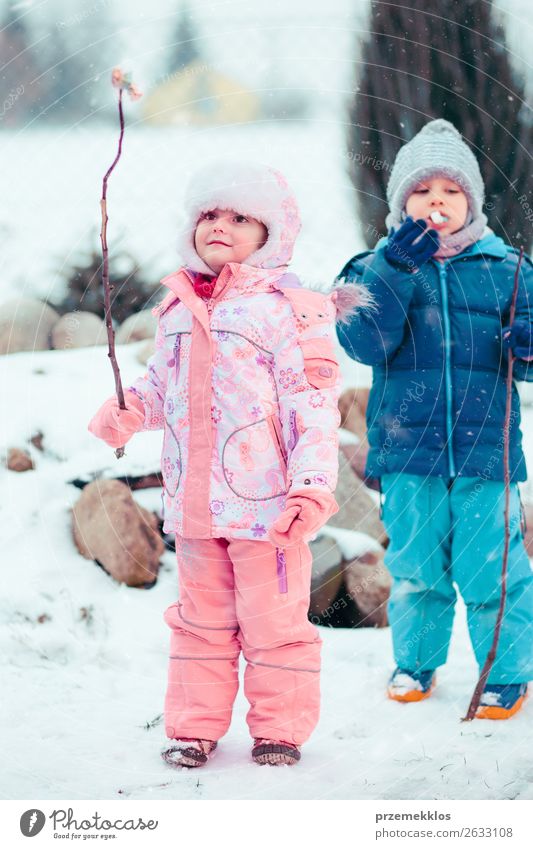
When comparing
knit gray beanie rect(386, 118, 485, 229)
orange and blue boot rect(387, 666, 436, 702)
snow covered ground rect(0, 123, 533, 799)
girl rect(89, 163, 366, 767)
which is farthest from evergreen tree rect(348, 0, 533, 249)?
orange and blue boot rect(387, 666, 436, 702)

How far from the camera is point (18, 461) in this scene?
2.53m

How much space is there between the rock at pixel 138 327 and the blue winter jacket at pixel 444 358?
1000 mm

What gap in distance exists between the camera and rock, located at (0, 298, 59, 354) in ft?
8.62

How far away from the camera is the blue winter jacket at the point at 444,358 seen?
185cm

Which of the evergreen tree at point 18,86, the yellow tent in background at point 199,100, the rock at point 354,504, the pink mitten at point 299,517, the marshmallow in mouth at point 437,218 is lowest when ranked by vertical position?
the pink mitten at point 299,517

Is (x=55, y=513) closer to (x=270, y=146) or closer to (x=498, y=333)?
(x=270, y=146)

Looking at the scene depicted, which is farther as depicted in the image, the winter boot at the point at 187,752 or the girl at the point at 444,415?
the girl at the point at 444,415

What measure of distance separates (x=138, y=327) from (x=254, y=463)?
1341 millimetres

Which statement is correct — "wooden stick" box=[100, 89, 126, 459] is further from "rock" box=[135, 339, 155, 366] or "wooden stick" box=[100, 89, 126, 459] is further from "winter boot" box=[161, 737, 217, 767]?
"rock" box=[135, 339, 155, 366]

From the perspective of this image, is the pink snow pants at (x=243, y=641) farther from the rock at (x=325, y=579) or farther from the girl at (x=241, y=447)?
the rock at (x=325, y=579)

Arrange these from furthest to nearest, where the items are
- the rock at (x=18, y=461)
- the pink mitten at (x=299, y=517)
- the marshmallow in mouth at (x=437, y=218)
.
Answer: the rock at (x=18, y=461) < the marshmallow in mouth at (x=437, y=218) < the pink mitten at (x=299, y=517)

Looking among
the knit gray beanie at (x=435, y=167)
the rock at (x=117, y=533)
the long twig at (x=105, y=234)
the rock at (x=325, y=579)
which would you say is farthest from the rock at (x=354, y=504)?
the long twig at (x=105, y=234)

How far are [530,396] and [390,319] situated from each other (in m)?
0.89

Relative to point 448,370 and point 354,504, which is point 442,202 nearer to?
point 448,370
